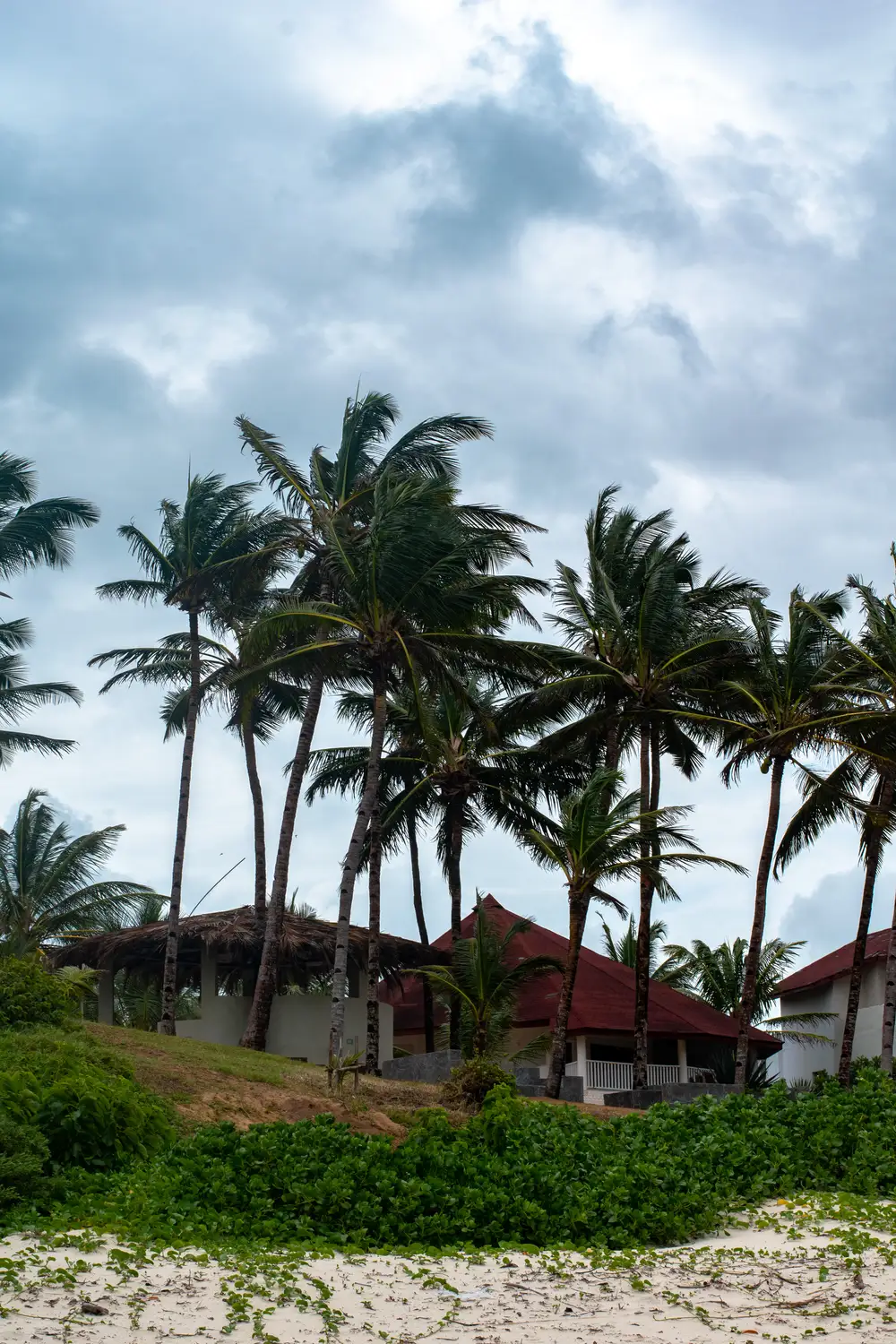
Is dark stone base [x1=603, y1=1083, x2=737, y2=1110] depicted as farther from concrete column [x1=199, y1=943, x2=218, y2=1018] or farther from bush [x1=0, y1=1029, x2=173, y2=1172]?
bush [x1=0, y1=1029, x2=173, y2=1172]

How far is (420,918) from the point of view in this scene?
111 feet

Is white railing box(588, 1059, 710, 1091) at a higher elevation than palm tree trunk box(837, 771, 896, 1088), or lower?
lower

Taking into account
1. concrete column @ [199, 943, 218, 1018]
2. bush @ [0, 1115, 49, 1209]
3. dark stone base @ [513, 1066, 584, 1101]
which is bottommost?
dark stone base @ [513, 1066, 584, 1101]

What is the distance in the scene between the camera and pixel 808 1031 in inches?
1460

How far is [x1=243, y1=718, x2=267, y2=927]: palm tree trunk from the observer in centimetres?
3075

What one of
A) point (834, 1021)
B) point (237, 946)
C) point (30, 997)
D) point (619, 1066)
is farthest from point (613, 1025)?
point (30, 997)

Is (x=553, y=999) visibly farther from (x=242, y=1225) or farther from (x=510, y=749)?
(x=242, y=1225)

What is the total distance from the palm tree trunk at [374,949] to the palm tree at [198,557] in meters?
4.15

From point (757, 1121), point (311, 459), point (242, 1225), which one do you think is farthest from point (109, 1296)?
point (311, 459)

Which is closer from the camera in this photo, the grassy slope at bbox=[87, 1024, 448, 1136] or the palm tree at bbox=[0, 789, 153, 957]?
the grassy slope at bbox=[87, 1024, 448, 1136]

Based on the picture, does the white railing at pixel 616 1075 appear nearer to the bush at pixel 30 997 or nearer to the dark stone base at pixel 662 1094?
the dark stone base at pixel 662 1094

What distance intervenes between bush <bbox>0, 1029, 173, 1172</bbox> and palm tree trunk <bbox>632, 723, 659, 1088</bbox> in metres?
14.2

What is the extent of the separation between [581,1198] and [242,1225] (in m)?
2.73

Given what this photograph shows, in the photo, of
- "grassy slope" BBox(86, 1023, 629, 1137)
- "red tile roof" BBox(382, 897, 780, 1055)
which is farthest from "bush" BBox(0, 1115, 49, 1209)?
"red tile roof" BBox(382, 897, 780, 1055)
